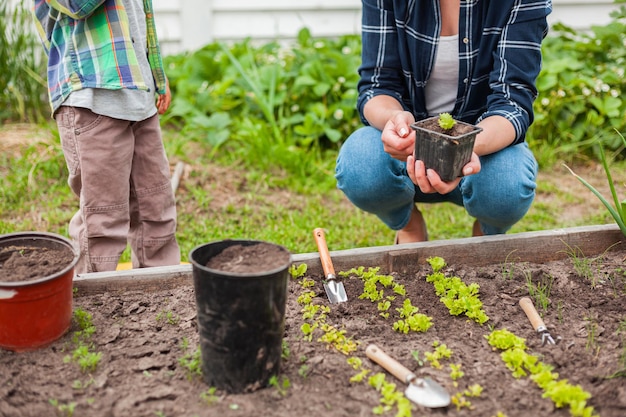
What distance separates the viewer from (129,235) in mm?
2504

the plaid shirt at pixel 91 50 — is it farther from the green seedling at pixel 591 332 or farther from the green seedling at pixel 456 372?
the green seedling at pixel 591 332

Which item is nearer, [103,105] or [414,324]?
[414,324]

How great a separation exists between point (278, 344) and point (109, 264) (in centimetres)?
101

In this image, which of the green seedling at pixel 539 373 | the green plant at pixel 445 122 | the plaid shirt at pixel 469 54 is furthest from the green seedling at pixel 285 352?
the plaid shirt at pixel 469 54

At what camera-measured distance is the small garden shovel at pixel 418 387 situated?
1.45m

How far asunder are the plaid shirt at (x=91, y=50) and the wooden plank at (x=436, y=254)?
631 mm

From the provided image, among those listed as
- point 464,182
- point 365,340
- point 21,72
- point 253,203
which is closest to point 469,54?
point 464,182

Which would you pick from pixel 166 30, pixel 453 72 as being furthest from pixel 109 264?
pixel 166 30

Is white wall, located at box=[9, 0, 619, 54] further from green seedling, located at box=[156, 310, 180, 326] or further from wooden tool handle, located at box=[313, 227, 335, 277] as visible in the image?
green seedling, located at box=[156, 310, 180, 326]

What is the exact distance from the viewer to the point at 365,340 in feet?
5.61

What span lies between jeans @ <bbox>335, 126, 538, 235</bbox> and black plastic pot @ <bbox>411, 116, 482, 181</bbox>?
32 cm

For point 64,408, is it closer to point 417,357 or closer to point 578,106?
point 417,357

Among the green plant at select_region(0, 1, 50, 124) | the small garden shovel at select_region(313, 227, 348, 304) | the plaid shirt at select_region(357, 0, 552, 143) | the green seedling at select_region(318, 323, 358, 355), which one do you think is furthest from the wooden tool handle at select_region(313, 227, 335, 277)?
the green plant at select_region(0, 1, 50, 124)

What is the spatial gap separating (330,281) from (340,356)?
14.1 inches
